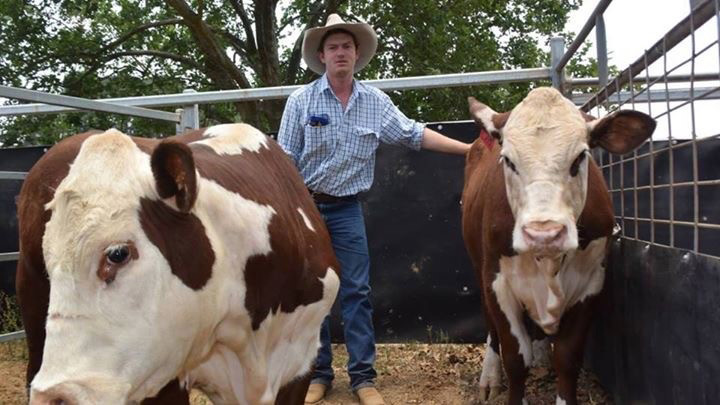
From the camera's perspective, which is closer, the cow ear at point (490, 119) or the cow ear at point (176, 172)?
the cow ear at point (176, 172)

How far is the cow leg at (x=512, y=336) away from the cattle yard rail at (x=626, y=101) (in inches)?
28.0

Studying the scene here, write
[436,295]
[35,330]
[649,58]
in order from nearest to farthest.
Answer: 1. [35,330]
2. [649,58]
3. [436,295]

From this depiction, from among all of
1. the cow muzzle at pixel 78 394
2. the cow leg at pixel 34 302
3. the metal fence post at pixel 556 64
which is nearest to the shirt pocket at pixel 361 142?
the metal fence post at pixel 556 64

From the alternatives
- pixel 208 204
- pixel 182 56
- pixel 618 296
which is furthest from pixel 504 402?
pixel 182 56

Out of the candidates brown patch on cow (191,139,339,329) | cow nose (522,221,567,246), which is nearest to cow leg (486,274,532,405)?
cow nose (522,221,567,246)

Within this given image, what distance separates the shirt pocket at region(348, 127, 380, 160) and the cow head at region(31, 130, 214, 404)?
219 centimetres

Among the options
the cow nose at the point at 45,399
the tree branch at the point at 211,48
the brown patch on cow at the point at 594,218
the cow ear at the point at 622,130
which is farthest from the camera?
the tree branch at the point at 211,48

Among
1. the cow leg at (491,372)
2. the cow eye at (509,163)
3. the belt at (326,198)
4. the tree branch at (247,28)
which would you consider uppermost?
the tree branch at (247,28)

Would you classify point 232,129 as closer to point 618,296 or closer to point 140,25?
point 618,296

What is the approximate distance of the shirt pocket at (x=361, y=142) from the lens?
4664 millimetres

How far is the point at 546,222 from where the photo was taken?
10.5ft

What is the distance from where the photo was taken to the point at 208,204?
2730 mm

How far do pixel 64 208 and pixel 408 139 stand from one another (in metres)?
2.93

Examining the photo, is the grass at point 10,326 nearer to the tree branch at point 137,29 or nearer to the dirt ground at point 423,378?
the dirt ground at point 423,378
